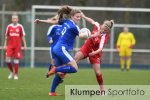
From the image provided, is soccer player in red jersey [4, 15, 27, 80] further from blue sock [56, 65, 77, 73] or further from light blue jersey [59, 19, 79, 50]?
blue sock [56, 65, 77, 73]

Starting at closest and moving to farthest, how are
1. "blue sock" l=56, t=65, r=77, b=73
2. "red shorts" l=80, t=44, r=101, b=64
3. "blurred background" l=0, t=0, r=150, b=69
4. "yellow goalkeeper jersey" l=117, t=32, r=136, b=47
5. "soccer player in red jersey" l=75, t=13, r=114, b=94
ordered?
1. "blue sock" l=56, t=65, r=77, b=73
2. "soccer player in red jersey" l=75, t=13, r=114, b=94
3. "red shorts" l=80, t=44, r=101, b=64
4. "yellow goalkeeper jersey" l=117, t=32, r=136, b=47
5. "blurred background" l=0, t=0, r=150, b=69

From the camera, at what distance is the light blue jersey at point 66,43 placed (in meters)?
11.4

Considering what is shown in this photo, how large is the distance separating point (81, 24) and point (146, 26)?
343cm

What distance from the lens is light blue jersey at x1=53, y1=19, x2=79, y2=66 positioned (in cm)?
1144

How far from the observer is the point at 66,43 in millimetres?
11562

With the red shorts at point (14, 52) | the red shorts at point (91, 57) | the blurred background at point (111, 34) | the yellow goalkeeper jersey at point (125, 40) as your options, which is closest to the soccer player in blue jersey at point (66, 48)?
the red shorts at point (91, 57)

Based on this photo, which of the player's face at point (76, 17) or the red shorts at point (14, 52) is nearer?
the player's face at point (76, 17)

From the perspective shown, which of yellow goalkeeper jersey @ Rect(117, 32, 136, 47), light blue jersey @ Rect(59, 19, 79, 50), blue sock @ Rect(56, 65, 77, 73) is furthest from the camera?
yellow goalkeeper jersey @ Rect(117, 32, 136, 47)

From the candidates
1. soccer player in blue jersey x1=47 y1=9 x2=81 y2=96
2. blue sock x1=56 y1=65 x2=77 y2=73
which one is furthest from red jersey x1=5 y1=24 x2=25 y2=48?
blue sock x1=56 y1=65 x2=77 y2=73

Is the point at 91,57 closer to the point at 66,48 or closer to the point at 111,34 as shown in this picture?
the point at 66,48

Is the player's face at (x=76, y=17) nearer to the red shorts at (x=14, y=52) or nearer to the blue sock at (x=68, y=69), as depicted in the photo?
the blue sock at (x=68, y=69)

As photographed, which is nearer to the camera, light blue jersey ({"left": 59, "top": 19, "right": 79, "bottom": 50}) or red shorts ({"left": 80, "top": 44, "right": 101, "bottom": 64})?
A: light blue jersey ({"left": 59, "top": 19, "right": 79, "bottom": 50})

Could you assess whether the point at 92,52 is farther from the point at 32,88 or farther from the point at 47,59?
the point at 47,59

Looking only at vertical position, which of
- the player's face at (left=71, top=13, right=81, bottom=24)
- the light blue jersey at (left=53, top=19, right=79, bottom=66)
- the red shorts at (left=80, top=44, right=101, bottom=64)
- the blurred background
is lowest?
the blurred background
